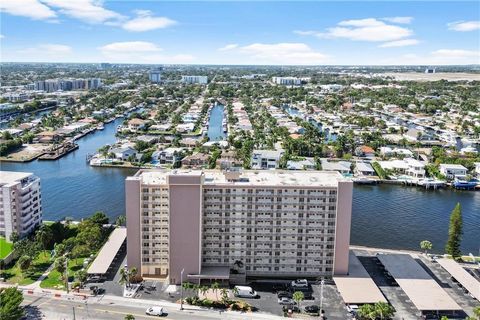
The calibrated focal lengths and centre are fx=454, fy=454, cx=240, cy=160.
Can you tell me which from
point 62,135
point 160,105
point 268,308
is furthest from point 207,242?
point 160,105

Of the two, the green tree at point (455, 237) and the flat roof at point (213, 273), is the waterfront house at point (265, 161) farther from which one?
the flat roof at point (213, 273)

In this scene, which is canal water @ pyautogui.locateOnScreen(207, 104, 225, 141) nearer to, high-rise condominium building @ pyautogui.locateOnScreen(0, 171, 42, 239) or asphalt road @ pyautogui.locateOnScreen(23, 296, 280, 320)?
high-rise condominium building @ pyautogui.locateOnScreen(0, 171, 42, 239)

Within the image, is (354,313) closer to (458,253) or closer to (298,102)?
(458,253)

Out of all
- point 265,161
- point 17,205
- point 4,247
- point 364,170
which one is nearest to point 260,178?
point 17,205

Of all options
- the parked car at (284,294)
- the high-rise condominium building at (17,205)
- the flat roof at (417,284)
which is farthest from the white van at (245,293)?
the high-rise condominium building at (17,205)

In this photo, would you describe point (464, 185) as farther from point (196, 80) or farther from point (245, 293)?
point (196, 80)

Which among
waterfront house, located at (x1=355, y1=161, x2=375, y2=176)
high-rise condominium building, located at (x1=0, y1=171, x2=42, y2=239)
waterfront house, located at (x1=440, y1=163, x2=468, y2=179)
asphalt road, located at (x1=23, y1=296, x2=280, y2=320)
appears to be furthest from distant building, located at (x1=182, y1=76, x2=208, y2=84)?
asphalt road, located at (x1=23, y1=296, x2=280, y2=320)
